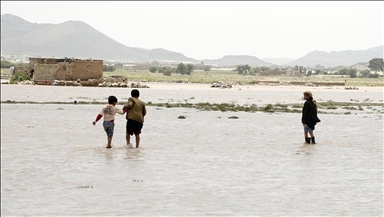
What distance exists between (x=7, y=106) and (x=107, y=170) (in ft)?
64.3

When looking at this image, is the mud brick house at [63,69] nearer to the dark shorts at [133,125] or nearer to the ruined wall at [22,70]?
the ruined wall at [22,70]

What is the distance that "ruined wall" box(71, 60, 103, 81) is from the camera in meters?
55.3

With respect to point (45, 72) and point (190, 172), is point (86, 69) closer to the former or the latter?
point (45, 72)

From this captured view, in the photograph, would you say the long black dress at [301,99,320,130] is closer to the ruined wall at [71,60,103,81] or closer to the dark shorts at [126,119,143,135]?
the dark shorts at [126,119,143,135]

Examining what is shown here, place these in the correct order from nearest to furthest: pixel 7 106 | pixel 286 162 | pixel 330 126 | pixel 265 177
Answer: pixel 265 177 → pixel 286 162 → pixel 330 126 → pixel 7 106

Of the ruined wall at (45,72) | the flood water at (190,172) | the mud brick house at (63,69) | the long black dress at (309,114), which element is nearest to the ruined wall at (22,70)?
the mud brick house at (63,69)

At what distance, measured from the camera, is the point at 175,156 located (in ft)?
48.3

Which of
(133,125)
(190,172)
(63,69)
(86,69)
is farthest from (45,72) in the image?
(190,172)

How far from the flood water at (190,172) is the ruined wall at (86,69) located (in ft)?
108

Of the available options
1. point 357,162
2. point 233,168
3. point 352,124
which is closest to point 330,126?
point 352,124

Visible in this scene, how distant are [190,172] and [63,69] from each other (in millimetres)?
44241

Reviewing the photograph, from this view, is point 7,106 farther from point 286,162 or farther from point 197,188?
point 197,188

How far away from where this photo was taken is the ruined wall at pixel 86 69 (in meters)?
55.3

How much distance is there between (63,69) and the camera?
182 feet
